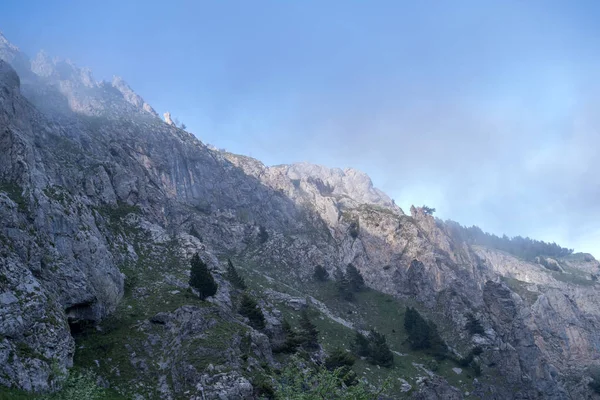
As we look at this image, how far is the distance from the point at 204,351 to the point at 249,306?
1826 cm

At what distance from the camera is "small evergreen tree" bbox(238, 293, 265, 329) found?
187 feet

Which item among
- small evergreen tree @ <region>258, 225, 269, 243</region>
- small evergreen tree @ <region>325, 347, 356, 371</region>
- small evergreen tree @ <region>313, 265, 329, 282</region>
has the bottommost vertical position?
small evergreen tree @ <region>325, 347, 356, 371</region>

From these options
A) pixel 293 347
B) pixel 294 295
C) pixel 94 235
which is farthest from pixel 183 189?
pixel 293 347

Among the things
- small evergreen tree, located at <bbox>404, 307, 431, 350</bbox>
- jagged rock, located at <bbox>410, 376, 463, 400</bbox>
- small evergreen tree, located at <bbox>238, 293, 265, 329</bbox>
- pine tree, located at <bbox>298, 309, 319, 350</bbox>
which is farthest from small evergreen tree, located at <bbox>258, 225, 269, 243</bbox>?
jagged rock, located at <bbox>410, 376, 463, 400</bbox>

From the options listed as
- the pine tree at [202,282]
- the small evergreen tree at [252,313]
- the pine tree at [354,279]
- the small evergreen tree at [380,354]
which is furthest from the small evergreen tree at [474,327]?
the pine tree at [202,282]

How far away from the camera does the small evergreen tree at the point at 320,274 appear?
353 feet

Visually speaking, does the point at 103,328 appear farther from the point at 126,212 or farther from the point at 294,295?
the point at 294,295

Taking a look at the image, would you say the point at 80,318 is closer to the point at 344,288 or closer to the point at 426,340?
the point at 426,340

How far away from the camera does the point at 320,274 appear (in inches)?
4250

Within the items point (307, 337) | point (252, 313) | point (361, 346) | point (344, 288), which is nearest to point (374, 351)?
point (361, 346)

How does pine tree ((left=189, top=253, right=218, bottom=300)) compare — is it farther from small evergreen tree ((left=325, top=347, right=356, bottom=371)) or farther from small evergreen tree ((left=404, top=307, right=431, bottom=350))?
small evergreen tree ((left=404, top=307, right=431, bottom=350))

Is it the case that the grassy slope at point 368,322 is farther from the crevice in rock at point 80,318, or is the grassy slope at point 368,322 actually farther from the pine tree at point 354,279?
the crevice in rock at point 80,318

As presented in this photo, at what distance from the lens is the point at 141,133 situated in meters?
130

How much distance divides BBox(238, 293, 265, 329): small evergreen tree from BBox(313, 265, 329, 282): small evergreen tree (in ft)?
164
